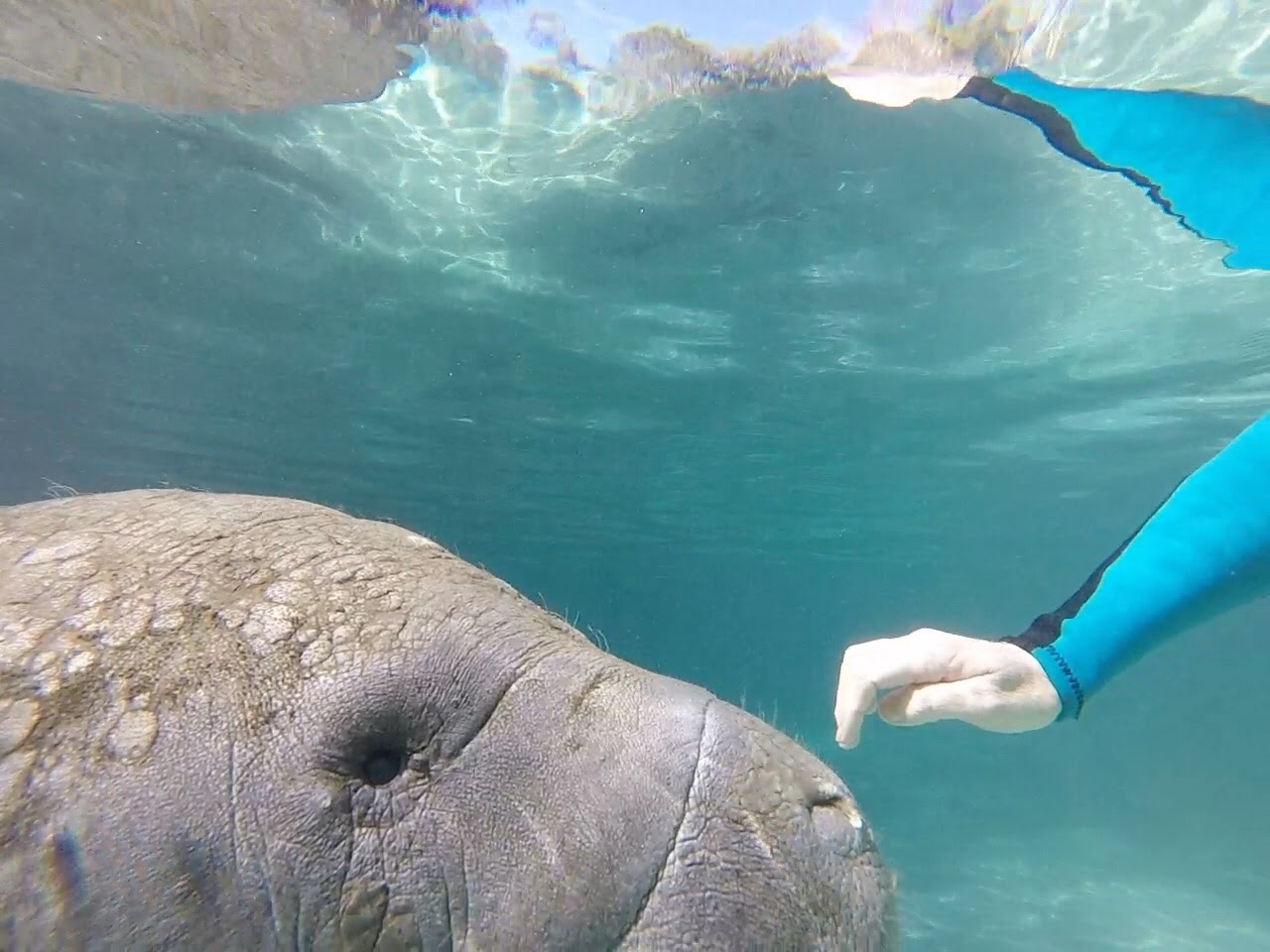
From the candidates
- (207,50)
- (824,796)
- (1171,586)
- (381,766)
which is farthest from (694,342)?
(381,766)

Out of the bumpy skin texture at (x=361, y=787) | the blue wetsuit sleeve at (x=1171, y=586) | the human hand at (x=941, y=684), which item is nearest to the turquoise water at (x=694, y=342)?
the human hand at (x=941, y=684)

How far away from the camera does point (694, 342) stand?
710 inches

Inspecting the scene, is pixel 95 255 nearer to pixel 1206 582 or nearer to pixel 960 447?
pixel 1206 582

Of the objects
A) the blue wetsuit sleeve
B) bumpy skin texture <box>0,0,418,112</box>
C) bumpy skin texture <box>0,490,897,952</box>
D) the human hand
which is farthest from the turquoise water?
the blue wetsuit sleeve

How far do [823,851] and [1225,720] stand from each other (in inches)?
2210

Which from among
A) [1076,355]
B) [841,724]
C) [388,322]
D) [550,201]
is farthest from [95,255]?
[1076,355]

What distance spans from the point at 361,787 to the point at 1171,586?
8.50 feet

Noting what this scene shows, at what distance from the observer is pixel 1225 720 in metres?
44.3

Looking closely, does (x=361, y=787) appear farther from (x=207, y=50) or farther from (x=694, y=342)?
(x=694, y=342)

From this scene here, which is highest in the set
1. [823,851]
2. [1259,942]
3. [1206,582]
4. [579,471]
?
[579,471]

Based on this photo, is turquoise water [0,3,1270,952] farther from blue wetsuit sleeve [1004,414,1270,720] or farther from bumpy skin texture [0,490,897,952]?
blue wetsuit sleeve [1004,414,1270,720]

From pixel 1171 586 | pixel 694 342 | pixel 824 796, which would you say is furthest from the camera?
pixel 694 342

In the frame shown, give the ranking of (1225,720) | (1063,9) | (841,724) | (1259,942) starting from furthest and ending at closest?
(1225,720), (1259,942), (1063,9), (841,724)

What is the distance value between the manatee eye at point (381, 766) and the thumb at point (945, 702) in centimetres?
158
